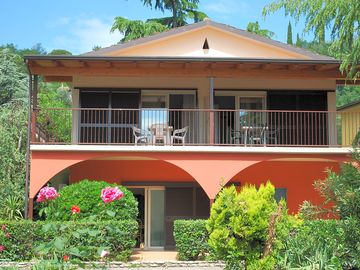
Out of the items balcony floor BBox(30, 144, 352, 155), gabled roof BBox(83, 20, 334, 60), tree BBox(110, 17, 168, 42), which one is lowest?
balcony floor BBox(30, 144, 352, 155)

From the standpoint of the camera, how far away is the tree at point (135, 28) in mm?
31328

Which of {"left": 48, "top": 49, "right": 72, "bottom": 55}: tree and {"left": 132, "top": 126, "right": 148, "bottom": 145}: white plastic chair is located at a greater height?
{"left": 48, "top": 49, "right": 72, "bottom": 55}: tree

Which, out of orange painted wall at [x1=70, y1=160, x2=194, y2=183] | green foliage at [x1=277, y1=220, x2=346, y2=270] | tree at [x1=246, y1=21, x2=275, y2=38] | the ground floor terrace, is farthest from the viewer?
tree at [x1=246, y1=21, x2=275, y2=38]

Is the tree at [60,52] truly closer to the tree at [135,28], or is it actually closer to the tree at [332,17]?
the tree at [135,28]

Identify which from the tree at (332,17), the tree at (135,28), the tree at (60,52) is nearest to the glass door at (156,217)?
the tree at (332,17)

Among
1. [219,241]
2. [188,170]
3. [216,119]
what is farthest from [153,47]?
[219,241]

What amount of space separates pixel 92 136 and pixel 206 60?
15.0 feet

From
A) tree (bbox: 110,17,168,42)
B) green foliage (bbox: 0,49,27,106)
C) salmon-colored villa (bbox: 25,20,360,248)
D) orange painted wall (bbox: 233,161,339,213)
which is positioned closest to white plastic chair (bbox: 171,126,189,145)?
salmon-colored villa (bbox: 25,20,360,248)

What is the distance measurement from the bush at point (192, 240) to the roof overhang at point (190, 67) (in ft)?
14.6

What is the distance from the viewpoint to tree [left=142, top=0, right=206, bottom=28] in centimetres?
3338

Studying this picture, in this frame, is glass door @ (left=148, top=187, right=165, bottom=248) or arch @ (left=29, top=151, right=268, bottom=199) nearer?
arch @ (left=29, top=151, right=268, bottom=199)

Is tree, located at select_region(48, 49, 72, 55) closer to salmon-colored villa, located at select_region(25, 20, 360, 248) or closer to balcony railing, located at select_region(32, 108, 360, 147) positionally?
salmon-colored villa, located at select_region(25, 20, 360, 248)

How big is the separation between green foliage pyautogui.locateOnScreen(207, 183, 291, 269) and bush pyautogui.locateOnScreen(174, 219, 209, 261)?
3.67 meters

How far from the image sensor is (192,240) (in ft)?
45.6
